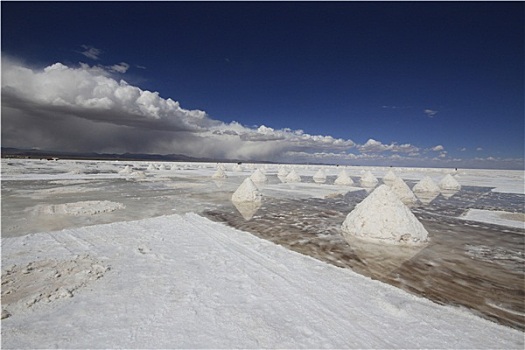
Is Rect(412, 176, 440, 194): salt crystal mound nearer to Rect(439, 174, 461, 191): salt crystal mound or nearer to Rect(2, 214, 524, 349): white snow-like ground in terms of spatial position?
Rect(439, 174, 461, 191): salt crystal mound

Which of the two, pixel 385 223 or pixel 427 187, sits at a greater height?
pixel 427 187

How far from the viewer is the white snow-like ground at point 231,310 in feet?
10.4

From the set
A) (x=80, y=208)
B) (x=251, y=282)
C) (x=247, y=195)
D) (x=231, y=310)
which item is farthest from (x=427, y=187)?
(x=80, y=208)

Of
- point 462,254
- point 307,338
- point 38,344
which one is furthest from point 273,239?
point 38,344

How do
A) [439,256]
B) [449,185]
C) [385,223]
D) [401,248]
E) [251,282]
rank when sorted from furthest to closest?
[449,185]
[385,223]
[401,248]
[439,256]
[251,282]

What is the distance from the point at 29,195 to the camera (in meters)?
14.7

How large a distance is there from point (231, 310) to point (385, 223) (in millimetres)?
5883

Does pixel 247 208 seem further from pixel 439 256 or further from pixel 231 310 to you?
pixel 231 310

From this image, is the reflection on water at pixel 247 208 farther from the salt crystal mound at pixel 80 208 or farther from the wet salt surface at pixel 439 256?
the salt crystal mound at pixel 80 208

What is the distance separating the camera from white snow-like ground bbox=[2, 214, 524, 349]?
10.4ft

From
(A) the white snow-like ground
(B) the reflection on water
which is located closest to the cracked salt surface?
(A) the white snow-like ground

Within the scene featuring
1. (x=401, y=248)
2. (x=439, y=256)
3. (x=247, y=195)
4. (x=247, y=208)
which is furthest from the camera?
(x=247, y=195)

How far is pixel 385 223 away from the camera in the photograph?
25.8 ft

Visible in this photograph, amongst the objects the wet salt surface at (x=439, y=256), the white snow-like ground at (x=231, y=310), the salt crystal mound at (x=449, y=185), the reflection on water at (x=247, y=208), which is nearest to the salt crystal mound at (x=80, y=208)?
the wet salt surface at (x=439, y=256)
